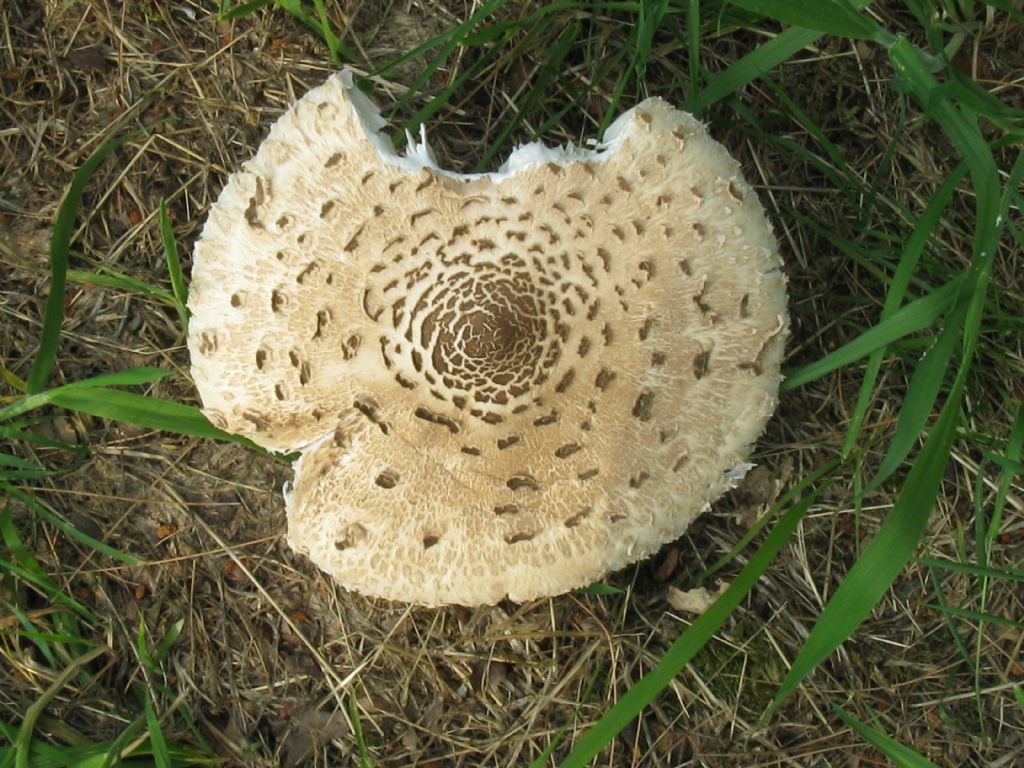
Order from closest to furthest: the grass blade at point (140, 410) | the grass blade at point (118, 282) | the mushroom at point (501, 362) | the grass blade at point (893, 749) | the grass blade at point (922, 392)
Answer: the mushroom at point (501, 362) < the grass blade at point (922, 392) < the grass blade at point (893, 749) < the grass blade at point (140, 410) < the grass blade at point (118, 282)

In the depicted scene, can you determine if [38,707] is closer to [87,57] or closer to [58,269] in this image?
[58,269]

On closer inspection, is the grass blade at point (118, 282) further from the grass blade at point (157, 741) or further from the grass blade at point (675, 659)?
the grass blade at point (675, 659)

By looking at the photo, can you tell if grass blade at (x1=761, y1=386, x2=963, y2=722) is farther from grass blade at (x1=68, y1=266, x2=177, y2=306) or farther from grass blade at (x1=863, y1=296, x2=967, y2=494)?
grass blade at (x1=68, y1=266, x2=177, y2=306)

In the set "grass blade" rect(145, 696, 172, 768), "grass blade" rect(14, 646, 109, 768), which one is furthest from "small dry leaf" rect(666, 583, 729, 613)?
"grass blade" rect(14, 646, 109, 768)

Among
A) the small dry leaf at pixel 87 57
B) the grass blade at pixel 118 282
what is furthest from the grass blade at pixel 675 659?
the small dry leaf at pixel 87 57

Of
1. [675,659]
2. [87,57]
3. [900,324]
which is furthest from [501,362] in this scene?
[87,57]

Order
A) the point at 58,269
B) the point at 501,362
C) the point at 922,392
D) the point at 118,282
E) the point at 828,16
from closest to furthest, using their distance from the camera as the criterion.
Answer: the point at 501,362, the point at 828,16, the point at 922,392, the point at 58,269, the point at 118,282
